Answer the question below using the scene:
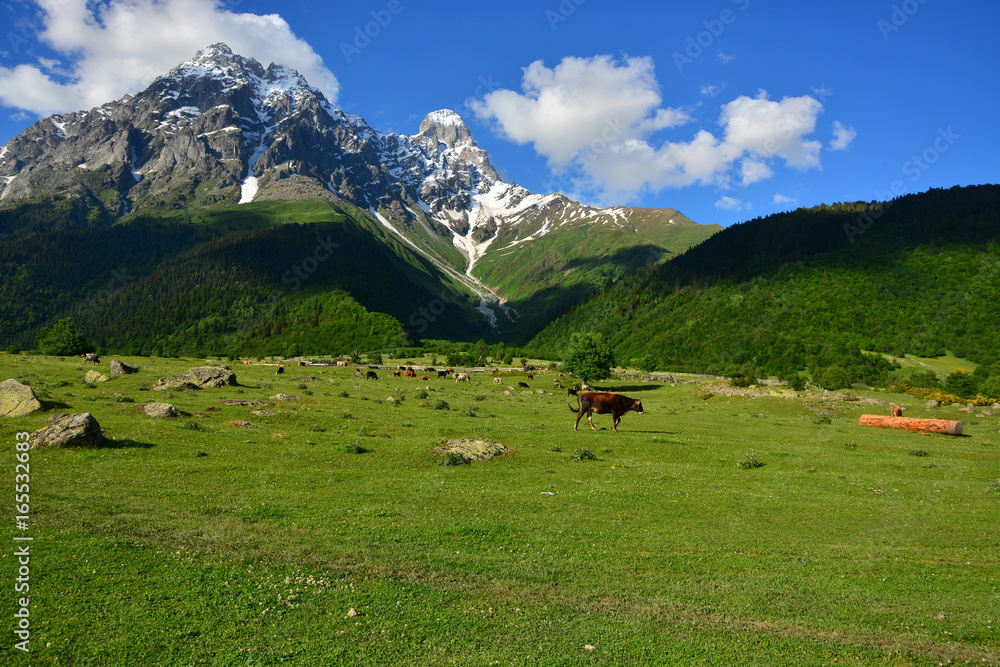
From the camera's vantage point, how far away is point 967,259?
6078 inches

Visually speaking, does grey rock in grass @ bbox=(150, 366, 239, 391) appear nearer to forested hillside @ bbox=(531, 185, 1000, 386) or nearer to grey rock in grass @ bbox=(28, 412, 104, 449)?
grey rock in grass @ bbox=(28, 412, 104, 449)

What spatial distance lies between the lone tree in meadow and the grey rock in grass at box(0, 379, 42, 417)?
8165 centimetres

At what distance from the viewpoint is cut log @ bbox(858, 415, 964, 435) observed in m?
41.5

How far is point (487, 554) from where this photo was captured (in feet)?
45.9

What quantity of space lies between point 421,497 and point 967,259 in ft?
679

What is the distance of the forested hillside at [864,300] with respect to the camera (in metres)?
137

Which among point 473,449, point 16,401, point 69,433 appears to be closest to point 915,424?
point 473,449

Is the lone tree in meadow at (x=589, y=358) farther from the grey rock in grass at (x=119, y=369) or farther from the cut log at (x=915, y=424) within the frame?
the grey rock in grass at (x=119, y=369)

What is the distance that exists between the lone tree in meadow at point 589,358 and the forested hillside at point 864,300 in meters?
56.6

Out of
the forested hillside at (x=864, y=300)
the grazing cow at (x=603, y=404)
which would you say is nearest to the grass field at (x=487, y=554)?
the grazing cow at (x=603, y=404)

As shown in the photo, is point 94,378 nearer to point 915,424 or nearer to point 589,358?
point 915,424

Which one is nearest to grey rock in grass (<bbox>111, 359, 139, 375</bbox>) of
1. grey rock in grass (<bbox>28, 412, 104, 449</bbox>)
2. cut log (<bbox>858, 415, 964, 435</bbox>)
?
grey rock in grass (<bbox>28, 412, 104, 449</bbox>)

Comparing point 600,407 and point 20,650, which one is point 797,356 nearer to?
point 600,407

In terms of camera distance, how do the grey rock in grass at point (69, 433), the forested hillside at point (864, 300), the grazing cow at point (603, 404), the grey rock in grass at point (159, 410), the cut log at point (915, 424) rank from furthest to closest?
the forested hillside at point (864, 300) < the cut log at point (915, 424) < the grazing cow at point (603, 404) < the grey rock in grass at point (159, 410) < the grey rock in grass at point (69, 433)
